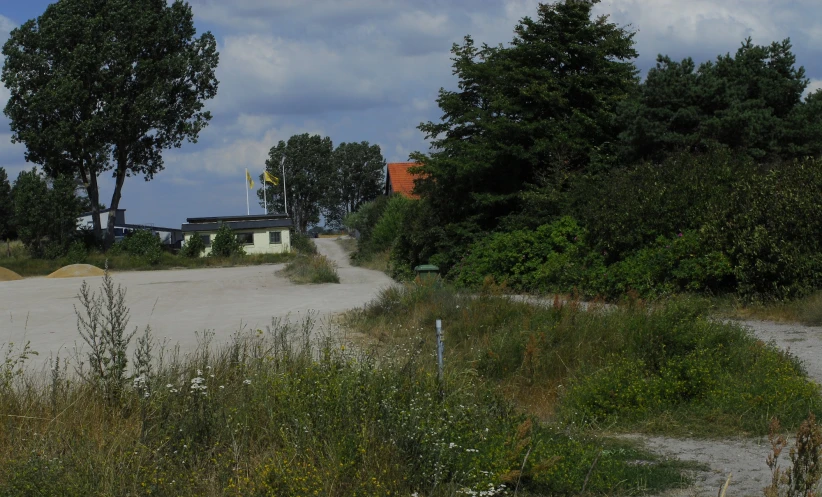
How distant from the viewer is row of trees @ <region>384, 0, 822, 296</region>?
17031 mm

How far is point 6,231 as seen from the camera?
7069 centimetres

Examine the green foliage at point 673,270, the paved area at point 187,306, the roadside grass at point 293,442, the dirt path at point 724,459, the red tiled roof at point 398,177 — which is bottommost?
the dirt path at point 724,459

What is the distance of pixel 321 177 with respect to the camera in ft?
370

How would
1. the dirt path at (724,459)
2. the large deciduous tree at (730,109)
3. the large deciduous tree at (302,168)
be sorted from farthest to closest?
1. the large deciduous tree at (302,168)
2. the large deciduous tree at (730,109)
3. the dirt path at (724,459)

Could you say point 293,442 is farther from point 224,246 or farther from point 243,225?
point 243,225

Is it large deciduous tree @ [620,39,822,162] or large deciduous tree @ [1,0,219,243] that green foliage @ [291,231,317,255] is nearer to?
large deciduous tree @ [1,0,219,243]

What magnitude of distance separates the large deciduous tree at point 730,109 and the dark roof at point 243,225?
4951 centimetres

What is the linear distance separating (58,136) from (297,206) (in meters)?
61.8

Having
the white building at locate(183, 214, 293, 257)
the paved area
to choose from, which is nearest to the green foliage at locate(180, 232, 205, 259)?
the white building at locate(183, 214, 293, 257)

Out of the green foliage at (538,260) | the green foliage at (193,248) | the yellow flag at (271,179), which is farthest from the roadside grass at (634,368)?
the yellow flag at (271,179)

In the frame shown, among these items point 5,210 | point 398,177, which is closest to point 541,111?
point 398,177

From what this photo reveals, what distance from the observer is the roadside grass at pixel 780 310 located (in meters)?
14.0

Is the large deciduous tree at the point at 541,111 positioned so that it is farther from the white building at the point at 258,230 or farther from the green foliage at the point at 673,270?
the white building at the point at 258,230

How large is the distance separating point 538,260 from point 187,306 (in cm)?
989
